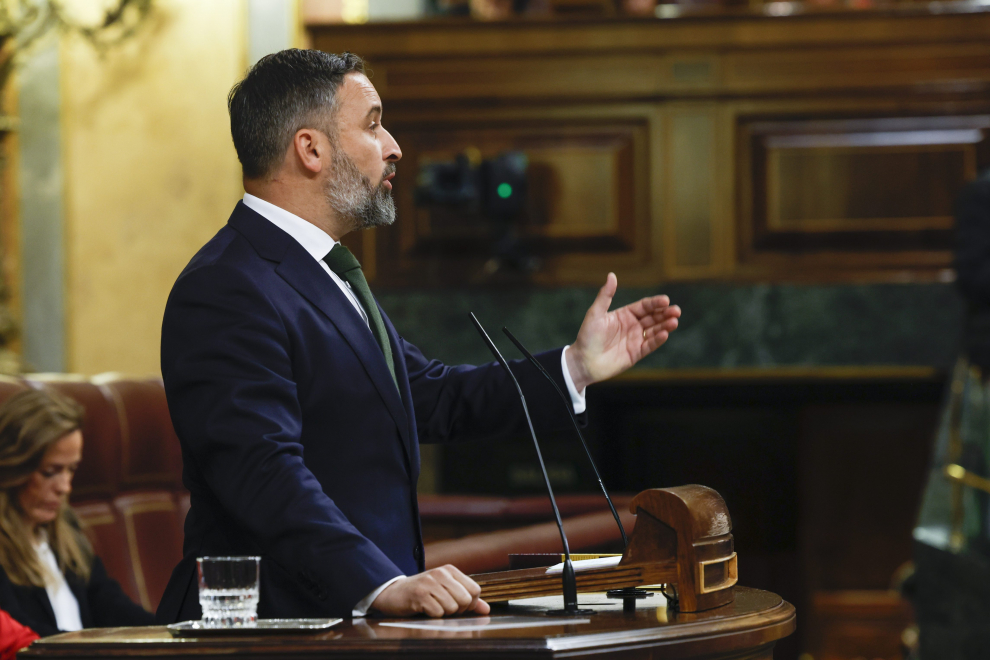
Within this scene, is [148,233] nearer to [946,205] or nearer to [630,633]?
[946,205]

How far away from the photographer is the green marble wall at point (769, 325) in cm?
488

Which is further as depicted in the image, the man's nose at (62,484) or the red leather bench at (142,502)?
the red leather bench at (142,502)

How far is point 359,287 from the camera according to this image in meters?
1.47

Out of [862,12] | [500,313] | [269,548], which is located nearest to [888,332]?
[862,12]

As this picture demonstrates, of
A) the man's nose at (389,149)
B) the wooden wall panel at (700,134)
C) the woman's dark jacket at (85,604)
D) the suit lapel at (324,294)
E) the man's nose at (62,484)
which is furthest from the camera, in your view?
the wooden wall panel at (700,134)

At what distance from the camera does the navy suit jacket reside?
3.86ft

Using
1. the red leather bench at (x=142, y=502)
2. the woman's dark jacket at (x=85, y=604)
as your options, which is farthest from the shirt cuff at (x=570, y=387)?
the woman's dark jacket at (x=85, y=604)

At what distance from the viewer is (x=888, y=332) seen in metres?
4.88

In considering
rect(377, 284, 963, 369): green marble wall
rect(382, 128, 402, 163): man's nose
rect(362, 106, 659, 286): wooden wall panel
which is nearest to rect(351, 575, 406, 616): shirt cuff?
rect(382, 128, 402, 163): man's nose

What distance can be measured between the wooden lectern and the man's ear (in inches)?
22.4

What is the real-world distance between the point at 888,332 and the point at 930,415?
0.47 m

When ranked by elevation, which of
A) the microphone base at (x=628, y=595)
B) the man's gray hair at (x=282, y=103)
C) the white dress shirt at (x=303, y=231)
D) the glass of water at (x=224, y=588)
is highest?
the man's gray hair at (x=282, y=103)

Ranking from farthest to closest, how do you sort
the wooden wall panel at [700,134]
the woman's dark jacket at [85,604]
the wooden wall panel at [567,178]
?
the wooden wall panel at [567,178] < the wooden wall panel at [700,134] < the woman's dark jacket at [85,604]

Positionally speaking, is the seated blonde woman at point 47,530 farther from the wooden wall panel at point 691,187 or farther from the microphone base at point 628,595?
the wooden wall panel at point 691,187
